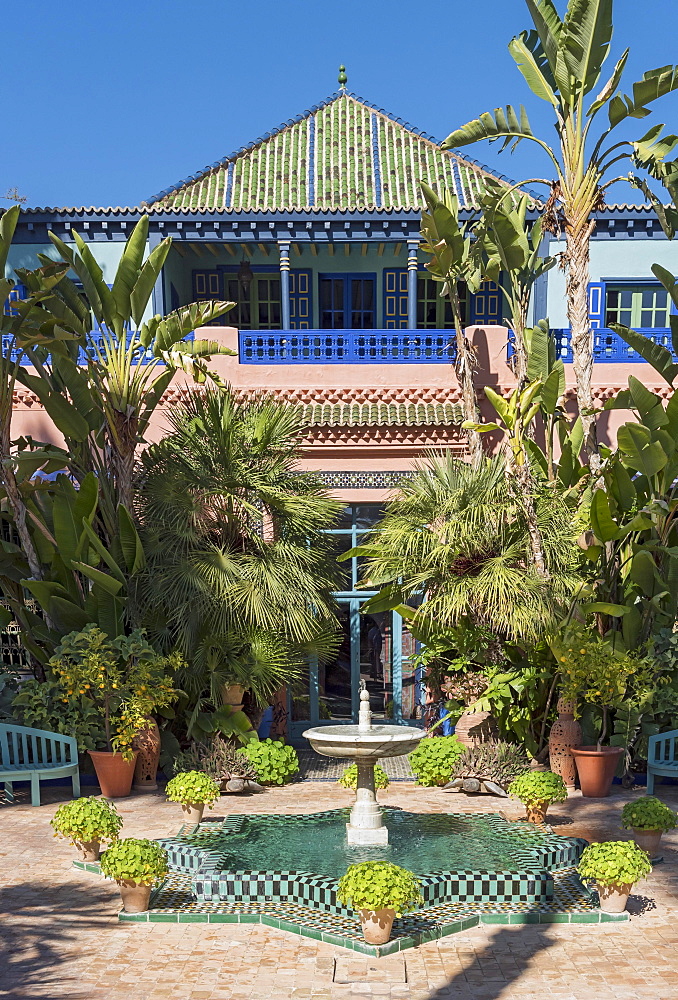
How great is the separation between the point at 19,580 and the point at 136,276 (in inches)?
151

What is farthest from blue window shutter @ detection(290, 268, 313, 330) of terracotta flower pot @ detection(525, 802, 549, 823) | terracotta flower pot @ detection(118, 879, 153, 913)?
terracotta flower pot @ detection(118, 879, 153, 913)

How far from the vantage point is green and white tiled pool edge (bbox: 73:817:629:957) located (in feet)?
24.1

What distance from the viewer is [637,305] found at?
17.9m

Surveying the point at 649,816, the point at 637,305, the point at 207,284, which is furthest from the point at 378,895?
the point at 207,284

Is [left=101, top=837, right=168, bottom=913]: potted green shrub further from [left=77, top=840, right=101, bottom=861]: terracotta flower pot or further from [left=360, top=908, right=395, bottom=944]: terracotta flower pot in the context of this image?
[left=360, top=908, right=395, bottom=944]: terracotta flower pot

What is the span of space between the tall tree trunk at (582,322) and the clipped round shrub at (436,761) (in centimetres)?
363

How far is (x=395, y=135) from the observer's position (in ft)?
65.6

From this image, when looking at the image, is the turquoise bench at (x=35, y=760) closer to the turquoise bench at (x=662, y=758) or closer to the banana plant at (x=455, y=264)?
the banana plant at (x=455, y=264)

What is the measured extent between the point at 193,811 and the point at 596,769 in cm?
442

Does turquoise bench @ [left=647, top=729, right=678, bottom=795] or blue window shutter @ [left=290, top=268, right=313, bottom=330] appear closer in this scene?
turquoise bench @ [left=647, top=729, right=678, bottom=795]

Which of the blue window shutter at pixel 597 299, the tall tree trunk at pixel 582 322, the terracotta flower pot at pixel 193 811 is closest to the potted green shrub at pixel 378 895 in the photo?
the terracotta flower pot at pixel 193 811

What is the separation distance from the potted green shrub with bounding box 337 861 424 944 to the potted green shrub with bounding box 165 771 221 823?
9.58 ft

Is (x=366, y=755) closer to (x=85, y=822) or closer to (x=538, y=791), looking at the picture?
(x=538, y=791)

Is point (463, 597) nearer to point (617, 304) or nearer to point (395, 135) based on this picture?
point (617, 304)
